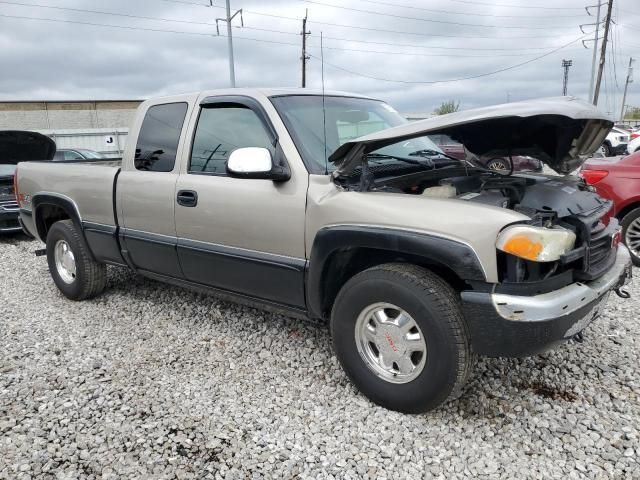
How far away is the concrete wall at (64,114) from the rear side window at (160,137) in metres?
31.3

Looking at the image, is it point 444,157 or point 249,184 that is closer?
point 249,184

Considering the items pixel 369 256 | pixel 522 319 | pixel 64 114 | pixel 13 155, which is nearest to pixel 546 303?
pixel 522 319

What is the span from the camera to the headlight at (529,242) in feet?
7.77

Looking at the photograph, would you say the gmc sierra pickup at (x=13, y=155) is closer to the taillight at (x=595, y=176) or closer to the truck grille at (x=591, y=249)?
the truck grille at (x=591, y=249)

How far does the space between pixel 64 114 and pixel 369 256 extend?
1473 inches

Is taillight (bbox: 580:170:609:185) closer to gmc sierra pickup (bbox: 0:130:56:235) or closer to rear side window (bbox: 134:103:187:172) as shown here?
rear side window (bbox: 134:103:187:172)

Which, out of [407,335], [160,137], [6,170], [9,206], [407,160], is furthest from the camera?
[6,170]

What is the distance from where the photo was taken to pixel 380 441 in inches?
105

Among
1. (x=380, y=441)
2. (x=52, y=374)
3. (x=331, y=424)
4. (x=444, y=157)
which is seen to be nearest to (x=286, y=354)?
(x=331, y=424)

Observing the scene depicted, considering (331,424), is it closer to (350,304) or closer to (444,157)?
(350,304)

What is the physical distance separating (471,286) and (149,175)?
2.59 meters

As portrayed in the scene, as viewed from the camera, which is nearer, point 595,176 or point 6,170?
point 595,176

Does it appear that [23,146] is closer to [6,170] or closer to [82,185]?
[6,170]

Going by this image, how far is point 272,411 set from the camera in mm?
2969
